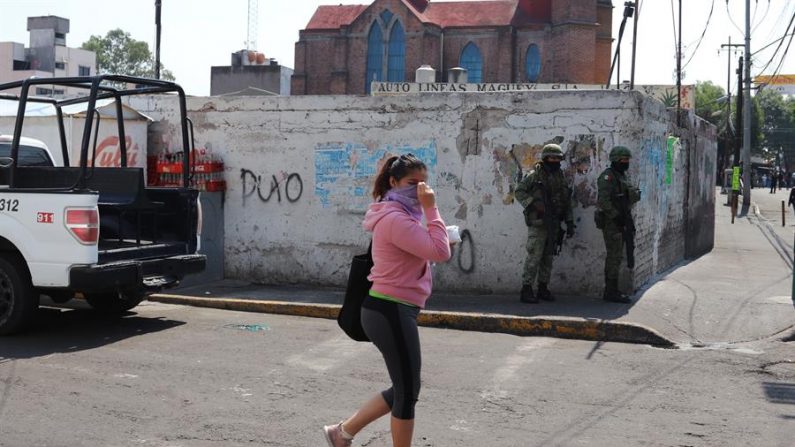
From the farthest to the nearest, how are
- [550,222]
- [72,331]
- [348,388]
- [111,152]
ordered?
[111,152], [550,222], [72,331], [348,388]

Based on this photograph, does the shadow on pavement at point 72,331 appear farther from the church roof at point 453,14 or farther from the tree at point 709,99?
the tree at point 709,99

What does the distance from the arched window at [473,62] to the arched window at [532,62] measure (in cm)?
338

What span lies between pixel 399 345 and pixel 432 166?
23.2ft

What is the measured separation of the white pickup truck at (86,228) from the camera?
790 cm

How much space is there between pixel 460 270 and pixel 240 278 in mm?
3237

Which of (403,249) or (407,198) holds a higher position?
(407,198)

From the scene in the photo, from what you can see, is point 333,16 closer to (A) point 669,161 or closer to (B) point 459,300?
(A) point 669,161

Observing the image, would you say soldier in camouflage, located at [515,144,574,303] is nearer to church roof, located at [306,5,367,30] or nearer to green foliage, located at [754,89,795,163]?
church roof, located at [306,5,367,30]

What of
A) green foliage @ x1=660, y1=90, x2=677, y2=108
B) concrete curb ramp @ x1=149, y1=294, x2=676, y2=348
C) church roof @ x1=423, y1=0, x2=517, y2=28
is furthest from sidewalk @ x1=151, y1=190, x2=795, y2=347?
church roof @ x1=423, y1=0, x2=517, y2=28

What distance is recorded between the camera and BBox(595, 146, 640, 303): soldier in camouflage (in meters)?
10.1

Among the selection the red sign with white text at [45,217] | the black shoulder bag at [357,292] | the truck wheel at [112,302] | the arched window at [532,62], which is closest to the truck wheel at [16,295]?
the red sign with white text at [45,217]

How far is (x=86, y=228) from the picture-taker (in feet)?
25.8

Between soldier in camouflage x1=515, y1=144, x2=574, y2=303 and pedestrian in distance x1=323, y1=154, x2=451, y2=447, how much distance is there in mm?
5689

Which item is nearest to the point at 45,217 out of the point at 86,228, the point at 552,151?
the point at 86,228
